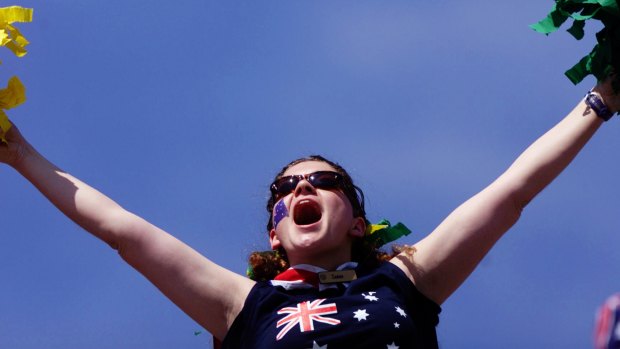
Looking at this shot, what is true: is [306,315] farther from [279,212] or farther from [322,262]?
[279,212]

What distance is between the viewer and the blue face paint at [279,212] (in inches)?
196

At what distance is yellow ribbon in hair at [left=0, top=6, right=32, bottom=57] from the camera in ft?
16.0

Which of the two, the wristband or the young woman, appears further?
the wristband

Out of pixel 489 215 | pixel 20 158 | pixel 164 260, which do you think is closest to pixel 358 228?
pixel 489 215

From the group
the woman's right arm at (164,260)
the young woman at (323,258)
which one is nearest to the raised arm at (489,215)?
the young woman at (323,258)

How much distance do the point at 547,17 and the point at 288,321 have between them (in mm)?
2014

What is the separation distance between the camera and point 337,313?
429 cm

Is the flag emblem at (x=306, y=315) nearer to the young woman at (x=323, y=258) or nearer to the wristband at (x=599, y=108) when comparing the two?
the young woman at (x=323, y=258)

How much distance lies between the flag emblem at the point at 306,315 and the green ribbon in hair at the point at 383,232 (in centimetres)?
92

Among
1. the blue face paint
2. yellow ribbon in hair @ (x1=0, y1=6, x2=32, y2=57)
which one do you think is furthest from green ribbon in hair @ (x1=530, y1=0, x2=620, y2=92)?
yellow ribbon in hair @ (x1=0, y1=6, x2=32, y2=57)

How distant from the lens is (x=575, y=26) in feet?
15.3

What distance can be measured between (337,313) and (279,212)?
0.89 meters

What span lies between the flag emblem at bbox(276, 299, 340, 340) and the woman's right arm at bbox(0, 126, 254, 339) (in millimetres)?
313

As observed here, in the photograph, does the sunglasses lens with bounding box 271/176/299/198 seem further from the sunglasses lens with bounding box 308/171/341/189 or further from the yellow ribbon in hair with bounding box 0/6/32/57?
the yellow ribbon in hair with bounding box 0/6/32/57
